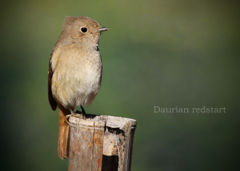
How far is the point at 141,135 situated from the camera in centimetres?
496

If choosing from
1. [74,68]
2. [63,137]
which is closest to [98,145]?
[63,137]

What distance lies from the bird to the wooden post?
817 mm

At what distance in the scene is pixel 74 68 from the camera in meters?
3.33

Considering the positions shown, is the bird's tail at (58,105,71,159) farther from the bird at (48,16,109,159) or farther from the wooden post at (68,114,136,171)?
the wooden post at (68,114,136,171)

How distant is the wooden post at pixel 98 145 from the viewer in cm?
248

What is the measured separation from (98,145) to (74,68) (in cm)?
114

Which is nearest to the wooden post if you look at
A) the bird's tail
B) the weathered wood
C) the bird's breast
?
the weathered wood

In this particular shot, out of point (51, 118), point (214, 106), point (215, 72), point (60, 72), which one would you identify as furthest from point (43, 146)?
point (215, 72)

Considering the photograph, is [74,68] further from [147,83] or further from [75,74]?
[147,83]

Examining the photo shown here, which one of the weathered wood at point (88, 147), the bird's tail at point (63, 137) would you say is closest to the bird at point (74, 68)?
the bird's tail at point (63, 137)

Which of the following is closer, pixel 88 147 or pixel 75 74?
pixel 88 147

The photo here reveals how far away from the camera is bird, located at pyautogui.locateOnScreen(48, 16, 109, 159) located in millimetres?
3334

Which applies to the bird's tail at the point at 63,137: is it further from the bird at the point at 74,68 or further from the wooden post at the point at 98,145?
the wooden post at the point at 98,145

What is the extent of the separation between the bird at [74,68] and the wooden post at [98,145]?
817 millimetres
